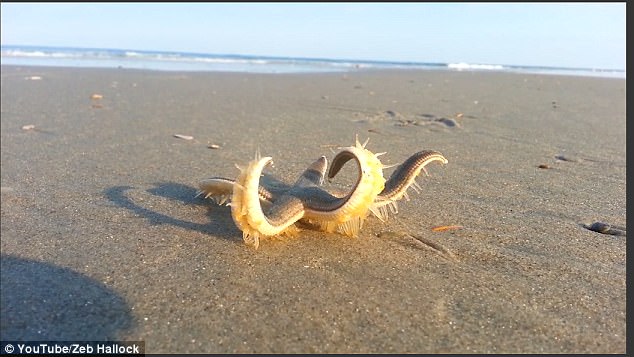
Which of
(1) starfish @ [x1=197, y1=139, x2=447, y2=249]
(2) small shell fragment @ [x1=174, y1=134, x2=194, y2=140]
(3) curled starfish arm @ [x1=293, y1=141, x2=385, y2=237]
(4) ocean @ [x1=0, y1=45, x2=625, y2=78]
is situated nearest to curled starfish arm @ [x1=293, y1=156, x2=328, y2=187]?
(1) starfish @ [x1=197, y1=139, x2=447, y2=249]

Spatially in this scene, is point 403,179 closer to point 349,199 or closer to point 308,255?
point 349,199

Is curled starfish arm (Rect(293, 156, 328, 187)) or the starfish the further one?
curled starfish arm (Rect(293, 156, 328, 187))

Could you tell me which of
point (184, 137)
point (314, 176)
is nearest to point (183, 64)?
point (184, 137)

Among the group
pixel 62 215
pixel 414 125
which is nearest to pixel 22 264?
pixel 62 215

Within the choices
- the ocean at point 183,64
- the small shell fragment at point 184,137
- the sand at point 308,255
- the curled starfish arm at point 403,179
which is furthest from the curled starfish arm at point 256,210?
the ocean at point 183,64

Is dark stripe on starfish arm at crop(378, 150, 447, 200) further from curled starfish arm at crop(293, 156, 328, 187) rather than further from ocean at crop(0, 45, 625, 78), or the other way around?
ocean at crop(0, 45, 625, 78)

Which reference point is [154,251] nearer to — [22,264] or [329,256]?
[22,264]

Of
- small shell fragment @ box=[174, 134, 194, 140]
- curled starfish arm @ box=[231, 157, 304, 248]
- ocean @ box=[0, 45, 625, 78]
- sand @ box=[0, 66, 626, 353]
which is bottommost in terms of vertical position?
sand @ box=[0, 66, 626, 353]
